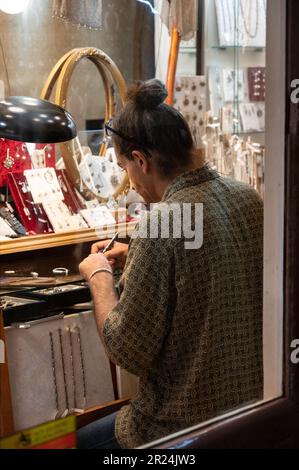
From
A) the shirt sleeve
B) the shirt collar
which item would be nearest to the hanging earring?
the shirt collar

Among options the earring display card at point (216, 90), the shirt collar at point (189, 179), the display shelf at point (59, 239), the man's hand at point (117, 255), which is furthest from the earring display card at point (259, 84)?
the earring display card at point (216, 90)

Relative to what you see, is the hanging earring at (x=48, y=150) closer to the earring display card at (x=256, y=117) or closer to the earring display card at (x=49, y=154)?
the earring display card at (x=49, y=154)

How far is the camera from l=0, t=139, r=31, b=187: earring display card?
71.6 inches

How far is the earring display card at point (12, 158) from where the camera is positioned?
1819 mm

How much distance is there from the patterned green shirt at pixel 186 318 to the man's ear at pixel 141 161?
0.18 m

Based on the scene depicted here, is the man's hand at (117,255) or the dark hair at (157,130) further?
the man's hand at (117,255)

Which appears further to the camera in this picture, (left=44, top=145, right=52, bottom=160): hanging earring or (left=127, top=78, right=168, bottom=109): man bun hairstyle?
(left=44, top=145, right=52, bottom=160): hanging earring

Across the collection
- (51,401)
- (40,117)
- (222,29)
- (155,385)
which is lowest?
(51,401)

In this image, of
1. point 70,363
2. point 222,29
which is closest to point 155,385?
point 70,363

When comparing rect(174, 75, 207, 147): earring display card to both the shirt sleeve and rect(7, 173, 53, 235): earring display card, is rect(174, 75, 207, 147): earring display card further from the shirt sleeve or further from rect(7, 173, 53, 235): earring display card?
the shirt sleeve

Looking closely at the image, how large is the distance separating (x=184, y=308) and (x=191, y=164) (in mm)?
279

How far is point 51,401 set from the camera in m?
1.50

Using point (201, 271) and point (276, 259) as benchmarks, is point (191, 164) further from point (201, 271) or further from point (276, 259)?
point (276, 259)
